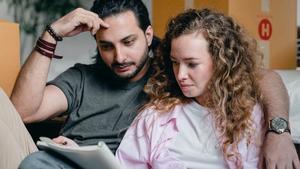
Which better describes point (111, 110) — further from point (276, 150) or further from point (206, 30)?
point (276, 150)

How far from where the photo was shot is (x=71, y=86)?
1.43 meters

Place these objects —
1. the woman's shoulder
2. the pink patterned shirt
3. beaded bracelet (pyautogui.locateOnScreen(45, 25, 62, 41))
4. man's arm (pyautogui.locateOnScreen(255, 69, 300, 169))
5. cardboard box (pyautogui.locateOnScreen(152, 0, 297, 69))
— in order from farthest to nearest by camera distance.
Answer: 1. cardboard box (pyautogui.locateOnScreen(152, 0, 297, 69))
2. beaded bracelet (pyautogui.locateOnScreen(45, 25, 62, 41))
3. the woman's shoulder
4. the pink patterned shirt
5. man's arm (pyautogui.locateOnScreen(255, 69, 300, 169))

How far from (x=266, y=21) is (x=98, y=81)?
758mm

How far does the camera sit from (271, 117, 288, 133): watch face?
1.12 m

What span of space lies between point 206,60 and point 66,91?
0.43 metres

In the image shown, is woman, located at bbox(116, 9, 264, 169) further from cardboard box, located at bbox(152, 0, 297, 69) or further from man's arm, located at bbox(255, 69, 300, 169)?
cardboard box, located at bbox(152, 0, 297, 69)

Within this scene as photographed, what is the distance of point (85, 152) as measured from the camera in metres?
0.99

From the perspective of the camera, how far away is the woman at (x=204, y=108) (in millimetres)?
1190

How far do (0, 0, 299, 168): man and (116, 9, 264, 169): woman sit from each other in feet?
0.34

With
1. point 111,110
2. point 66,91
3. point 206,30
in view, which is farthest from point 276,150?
point 66,91

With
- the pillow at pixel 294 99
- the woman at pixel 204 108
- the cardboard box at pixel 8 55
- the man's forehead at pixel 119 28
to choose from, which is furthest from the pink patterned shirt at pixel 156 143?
the cardboard box at pixel 8 55

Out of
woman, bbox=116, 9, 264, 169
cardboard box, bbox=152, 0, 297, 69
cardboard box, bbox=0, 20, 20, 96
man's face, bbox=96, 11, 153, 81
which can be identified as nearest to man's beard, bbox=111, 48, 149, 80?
man's face, bbox=96, 11, 153, 81

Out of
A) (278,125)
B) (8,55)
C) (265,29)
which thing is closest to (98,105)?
(8,55)

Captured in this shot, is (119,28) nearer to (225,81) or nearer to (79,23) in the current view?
(79,23)
